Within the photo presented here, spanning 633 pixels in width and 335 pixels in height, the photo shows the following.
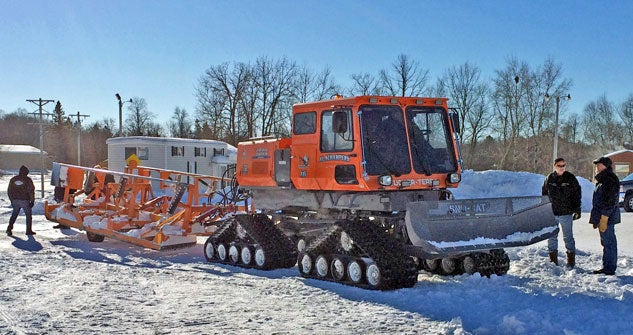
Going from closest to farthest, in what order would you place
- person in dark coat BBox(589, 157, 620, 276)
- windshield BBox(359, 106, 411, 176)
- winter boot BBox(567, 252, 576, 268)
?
windshield BBox(359, 106, 411, 176) < person in dark coat BBox(589, 157, 620, 276) < winter boot BBox(567, 252, 576, 268)

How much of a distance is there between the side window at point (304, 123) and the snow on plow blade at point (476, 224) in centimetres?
210

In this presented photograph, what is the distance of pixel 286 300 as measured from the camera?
24.9ft

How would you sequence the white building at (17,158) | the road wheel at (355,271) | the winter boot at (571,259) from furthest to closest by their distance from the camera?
the white building at (17,158) < the winter boot at (571,259) < the road wheel at (355,271)

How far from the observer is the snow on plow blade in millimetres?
8078

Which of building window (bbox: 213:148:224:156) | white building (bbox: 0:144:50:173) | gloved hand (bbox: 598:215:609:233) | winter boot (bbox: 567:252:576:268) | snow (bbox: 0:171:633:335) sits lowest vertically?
snow (bbox: 0:171:633:335)

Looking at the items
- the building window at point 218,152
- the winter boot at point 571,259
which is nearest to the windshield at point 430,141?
the winter boot at point 571,259

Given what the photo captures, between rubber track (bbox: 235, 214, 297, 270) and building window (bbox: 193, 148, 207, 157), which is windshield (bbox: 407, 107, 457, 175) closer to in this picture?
rubber track (bbox: 235, 214, 297, 270)

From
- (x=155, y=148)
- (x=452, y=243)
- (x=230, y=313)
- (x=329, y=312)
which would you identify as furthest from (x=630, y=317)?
(x=155, y=148)

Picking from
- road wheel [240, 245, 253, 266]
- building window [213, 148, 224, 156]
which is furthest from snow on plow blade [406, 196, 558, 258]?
building window [213, 148, 224, 156]

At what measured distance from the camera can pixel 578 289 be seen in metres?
7.75

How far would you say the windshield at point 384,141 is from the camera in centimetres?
860

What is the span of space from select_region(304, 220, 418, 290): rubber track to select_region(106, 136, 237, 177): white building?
92.4ft

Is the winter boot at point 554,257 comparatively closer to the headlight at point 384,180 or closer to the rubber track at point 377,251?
the rubber track at point 377,251

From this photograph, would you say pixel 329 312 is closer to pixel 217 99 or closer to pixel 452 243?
pixel 452 243
